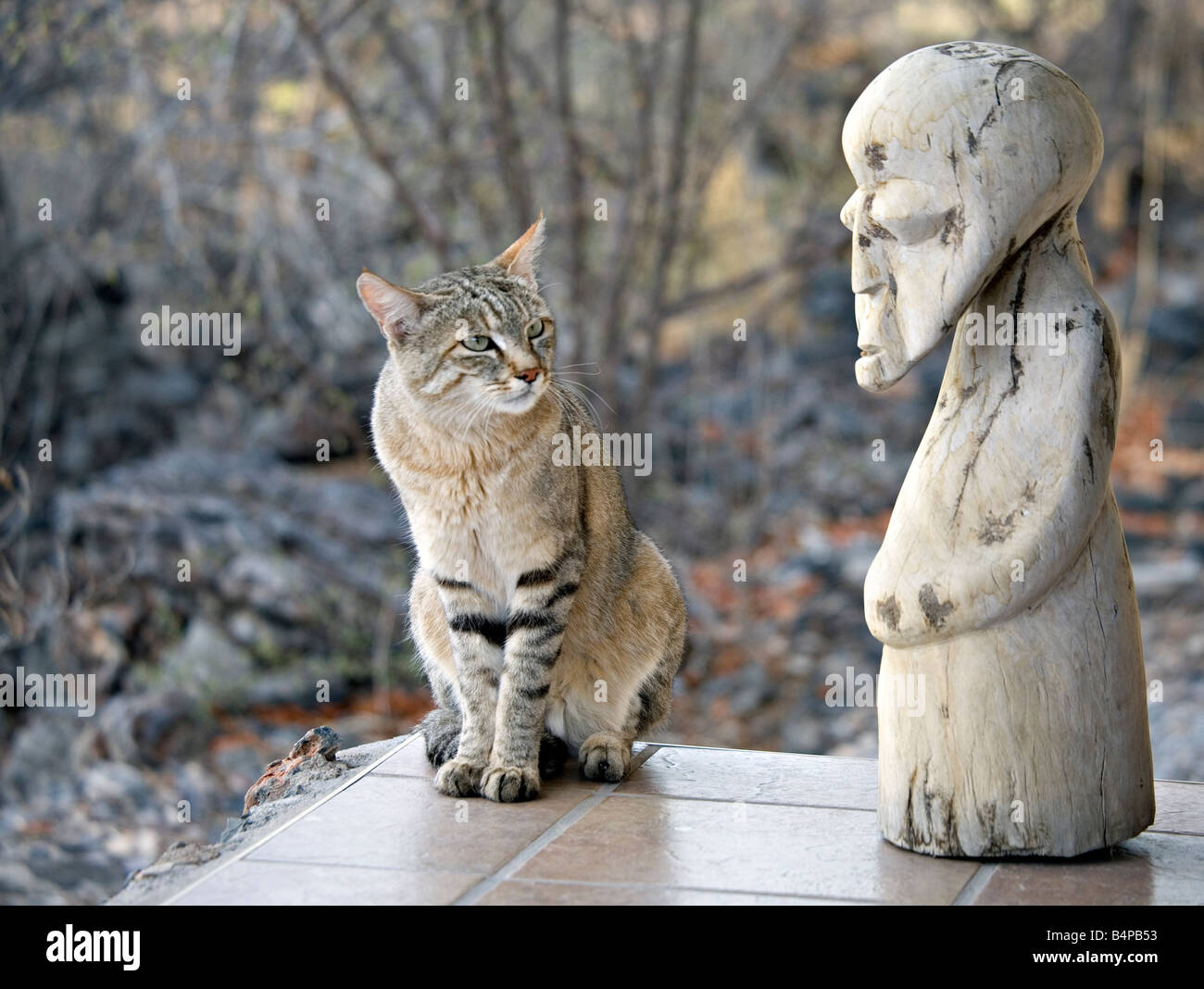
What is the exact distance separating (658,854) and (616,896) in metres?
0.27

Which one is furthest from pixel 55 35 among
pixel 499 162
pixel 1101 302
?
pixel 1101 302

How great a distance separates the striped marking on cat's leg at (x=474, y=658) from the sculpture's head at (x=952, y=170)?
4.24 ft

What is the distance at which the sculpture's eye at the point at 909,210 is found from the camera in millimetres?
2689

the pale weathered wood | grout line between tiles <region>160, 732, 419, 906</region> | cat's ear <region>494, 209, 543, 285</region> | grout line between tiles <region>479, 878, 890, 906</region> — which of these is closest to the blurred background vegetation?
grout line between tiles <region>160, 732, 419, 906</region>

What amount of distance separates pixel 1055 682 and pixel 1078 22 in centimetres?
917

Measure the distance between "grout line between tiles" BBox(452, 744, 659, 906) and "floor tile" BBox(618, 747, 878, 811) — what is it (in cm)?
4

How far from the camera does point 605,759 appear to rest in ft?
11.6

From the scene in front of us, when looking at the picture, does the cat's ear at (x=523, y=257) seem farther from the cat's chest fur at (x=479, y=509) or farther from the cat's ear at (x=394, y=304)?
the cat's chest fur at (x=479, y=509)

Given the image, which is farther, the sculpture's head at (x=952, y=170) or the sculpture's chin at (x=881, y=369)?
the sculpture's chin at (x=881, y=369)

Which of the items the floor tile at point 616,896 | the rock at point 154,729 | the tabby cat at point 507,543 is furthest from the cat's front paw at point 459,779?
the rock at point 154,729

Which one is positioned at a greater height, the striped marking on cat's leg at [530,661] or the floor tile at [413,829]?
the striped marking on cat's leg at [530,661]

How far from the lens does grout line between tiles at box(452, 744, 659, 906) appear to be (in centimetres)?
277

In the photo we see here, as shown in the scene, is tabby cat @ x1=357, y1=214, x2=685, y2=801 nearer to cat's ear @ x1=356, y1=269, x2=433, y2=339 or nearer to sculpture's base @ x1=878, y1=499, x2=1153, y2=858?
cat's ear @ x1=356, y1=269, x2=433, y2=339

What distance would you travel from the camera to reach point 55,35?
5676 mm
